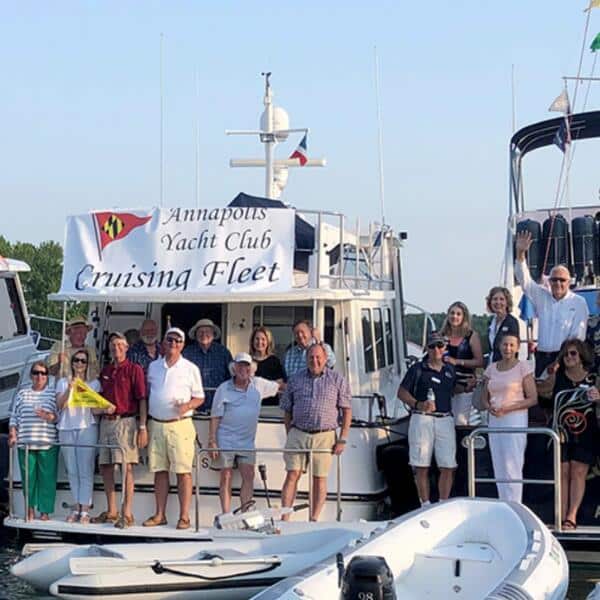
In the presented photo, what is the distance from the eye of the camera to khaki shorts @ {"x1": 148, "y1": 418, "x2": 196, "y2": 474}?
10344 millimetres

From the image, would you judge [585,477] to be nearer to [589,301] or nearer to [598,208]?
[589,301]

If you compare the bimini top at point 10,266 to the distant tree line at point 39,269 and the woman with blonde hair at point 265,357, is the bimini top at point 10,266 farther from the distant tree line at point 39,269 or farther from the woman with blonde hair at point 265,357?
the distant tree line at point 39,269

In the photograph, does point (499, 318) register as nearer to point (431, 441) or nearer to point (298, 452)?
point (431, 441)

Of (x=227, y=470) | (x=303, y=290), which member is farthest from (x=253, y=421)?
(x=303, y=290)

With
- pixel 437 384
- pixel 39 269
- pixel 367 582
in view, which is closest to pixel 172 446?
pixel 437 384

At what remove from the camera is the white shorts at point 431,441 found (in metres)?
10.3

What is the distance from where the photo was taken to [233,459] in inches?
412

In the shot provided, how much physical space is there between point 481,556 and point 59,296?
4880 mm

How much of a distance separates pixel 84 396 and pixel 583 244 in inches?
290

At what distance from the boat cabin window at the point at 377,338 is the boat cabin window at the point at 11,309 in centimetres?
509

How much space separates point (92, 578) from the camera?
8.62m

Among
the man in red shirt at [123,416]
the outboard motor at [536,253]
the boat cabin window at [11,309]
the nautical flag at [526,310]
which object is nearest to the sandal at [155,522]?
the man in red shirt at [123,416]

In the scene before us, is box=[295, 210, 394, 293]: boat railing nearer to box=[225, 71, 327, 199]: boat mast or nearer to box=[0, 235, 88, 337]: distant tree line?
box=[225, 71, 327, 199]: boat mast

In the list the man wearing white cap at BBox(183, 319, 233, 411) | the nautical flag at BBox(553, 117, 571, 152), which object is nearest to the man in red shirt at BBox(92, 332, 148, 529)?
the man wearing white cap at BBox(183, 319, 233, 411)
